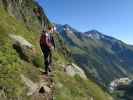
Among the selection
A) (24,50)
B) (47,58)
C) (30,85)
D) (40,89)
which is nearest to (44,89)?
(40,89)

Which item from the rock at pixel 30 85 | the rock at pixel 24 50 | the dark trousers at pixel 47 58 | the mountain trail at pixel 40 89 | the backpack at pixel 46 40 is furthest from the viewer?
the rock at pixel 24 50

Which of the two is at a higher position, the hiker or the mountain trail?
the hiker

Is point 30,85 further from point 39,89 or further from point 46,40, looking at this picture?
point 46,40

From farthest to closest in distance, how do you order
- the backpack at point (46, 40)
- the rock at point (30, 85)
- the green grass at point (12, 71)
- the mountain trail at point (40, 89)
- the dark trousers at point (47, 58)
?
1. the dark trousers at point (47, 58)
2. the backpack at point (46, 40)
3. the rock at point (30, 85)
4. the mountain trail at point (40, 89)
5. the green grass at point (12, 71)

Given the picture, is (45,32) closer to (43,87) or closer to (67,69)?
(43,87)

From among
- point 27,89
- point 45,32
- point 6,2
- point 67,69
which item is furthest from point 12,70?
point 6,2

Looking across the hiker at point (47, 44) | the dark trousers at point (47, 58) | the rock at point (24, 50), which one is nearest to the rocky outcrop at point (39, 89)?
the dark trousers at point (47, 58)

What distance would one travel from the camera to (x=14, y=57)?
2066 centimetres

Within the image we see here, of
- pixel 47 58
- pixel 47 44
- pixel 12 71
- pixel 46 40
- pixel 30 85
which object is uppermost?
pixel 46 40

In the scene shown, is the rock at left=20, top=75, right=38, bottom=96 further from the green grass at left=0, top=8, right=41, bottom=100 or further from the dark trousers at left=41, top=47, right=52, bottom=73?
the dark trousers at left=41, top=47, right=52, bottom=73

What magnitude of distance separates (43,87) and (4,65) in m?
2.82

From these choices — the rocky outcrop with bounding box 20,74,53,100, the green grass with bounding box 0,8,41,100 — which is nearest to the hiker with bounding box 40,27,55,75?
the green grass with bounding box 0,8,41,100

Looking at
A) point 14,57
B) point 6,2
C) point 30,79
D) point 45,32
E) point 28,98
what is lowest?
point 28,98

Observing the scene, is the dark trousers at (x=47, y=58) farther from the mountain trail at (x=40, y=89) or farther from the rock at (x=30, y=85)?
the rock at (x=30, y=85)
